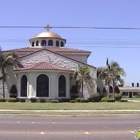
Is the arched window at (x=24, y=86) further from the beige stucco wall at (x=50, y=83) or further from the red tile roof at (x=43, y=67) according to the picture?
the red tile roof at (x=43, y=67)

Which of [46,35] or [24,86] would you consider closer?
[24,86]

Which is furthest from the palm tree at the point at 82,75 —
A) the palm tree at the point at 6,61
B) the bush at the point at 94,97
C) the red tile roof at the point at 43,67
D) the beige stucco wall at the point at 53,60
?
the palm tree at the point at 6,61

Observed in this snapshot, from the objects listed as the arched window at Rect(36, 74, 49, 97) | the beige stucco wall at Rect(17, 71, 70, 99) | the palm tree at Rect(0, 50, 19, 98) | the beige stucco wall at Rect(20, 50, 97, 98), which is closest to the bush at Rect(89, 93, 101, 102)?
the beige stucco wall at Rect(20, 50, 97, 98)

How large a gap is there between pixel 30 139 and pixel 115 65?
41.1 metres

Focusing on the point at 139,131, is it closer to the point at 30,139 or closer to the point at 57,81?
the point at 30,139

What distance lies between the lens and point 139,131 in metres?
6.98

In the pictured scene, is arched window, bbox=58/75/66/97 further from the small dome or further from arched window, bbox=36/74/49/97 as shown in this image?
the small dome

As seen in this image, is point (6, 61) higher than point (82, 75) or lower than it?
higher

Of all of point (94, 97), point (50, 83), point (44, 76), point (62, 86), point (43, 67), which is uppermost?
point (43, 67)

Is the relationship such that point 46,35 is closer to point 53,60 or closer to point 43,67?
point 53,60

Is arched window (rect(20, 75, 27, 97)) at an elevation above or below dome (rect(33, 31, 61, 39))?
below

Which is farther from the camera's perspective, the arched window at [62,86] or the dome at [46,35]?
the dome at [46,35]

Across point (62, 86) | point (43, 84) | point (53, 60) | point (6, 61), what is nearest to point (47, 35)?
point (53, 60)

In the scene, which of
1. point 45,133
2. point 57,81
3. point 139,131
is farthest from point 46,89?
point 139,131
